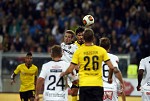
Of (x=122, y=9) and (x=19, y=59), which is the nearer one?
(x=19, y=59)

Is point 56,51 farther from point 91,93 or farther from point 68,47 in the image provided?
point 68,47

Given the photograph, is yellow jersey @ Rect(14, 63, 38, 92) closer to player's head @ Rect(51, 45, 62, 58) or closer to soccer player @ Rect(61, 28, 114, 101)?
soccer player @ Rect(61, 28, 114, 101)

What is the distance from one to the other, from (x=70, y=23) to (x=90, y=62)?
49.6ft

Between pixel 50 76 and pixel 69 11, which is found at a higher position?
pixel 69 11

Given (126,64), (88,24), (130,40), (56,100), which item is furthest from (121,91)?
(130,40)

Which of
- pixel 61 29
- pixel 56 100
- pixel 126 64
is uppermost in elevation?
pixel 61 29

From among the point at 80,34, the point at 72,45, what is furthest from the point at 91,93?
the point at 72,45

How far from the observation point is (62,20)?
2694 cm

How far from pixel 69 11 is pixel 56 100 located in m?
16.6

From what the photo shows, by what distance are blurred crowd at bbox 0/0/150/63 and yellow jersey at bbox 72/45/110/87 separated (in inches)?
498

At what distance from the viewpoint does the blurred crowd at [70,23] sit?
82.6 ft

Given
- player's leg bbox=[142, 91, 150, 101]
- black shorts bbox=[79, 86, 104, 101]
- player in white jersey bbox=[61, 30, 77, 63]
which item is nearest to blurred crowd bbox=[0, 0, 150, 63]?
player in white jersey bbox=[61, 30, 77, 63]

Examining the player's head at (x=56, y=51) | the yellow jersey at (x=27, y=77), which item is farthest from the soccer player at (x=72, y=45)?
the player's head at (x=56, y=51)

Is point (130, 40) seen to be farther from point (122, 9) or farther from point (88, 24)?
point (88, 24)
